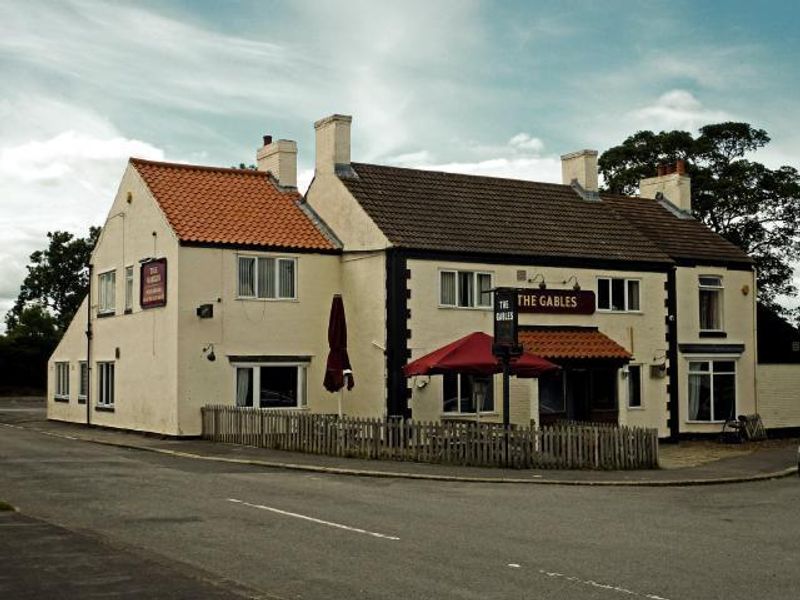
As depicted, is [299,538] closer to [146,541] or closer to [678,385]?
[146,541]

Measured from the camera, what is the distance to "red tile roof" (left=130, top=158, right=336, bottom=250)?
29969mm

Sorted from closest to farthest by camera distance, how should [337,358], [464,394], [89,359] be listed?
[337,358], [464,394], [89,359]

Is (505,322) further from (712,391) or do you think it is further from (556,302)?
(712,391)

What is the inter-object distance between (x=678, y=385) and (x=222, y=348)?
49.5 feet

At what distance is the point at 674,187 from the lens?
130ft

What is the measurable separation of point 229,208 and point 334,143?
3867mm

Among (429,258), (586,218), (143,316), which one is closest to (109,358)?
(143,316)

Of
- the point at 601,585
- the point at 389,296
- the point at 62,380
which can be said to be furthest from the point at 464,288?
the point at 601,585

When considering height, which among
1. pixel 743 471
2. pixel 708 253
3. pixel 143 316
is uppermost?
pixel 708 253

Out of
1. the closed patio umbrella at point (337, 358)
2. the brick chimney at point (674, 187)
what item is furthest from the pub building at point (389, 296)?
the brick chimney at point (674, 187)

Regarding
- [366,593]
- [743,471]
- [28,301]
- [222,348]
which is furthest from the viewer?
[28,301]

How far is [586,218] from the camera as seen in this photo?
35.3 metres

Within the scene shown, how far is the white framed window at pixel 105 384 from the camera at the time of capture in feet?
113

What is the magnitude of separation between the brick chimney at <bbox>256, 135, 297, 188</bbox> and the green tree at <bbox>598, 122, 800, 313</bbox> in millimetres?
24911
